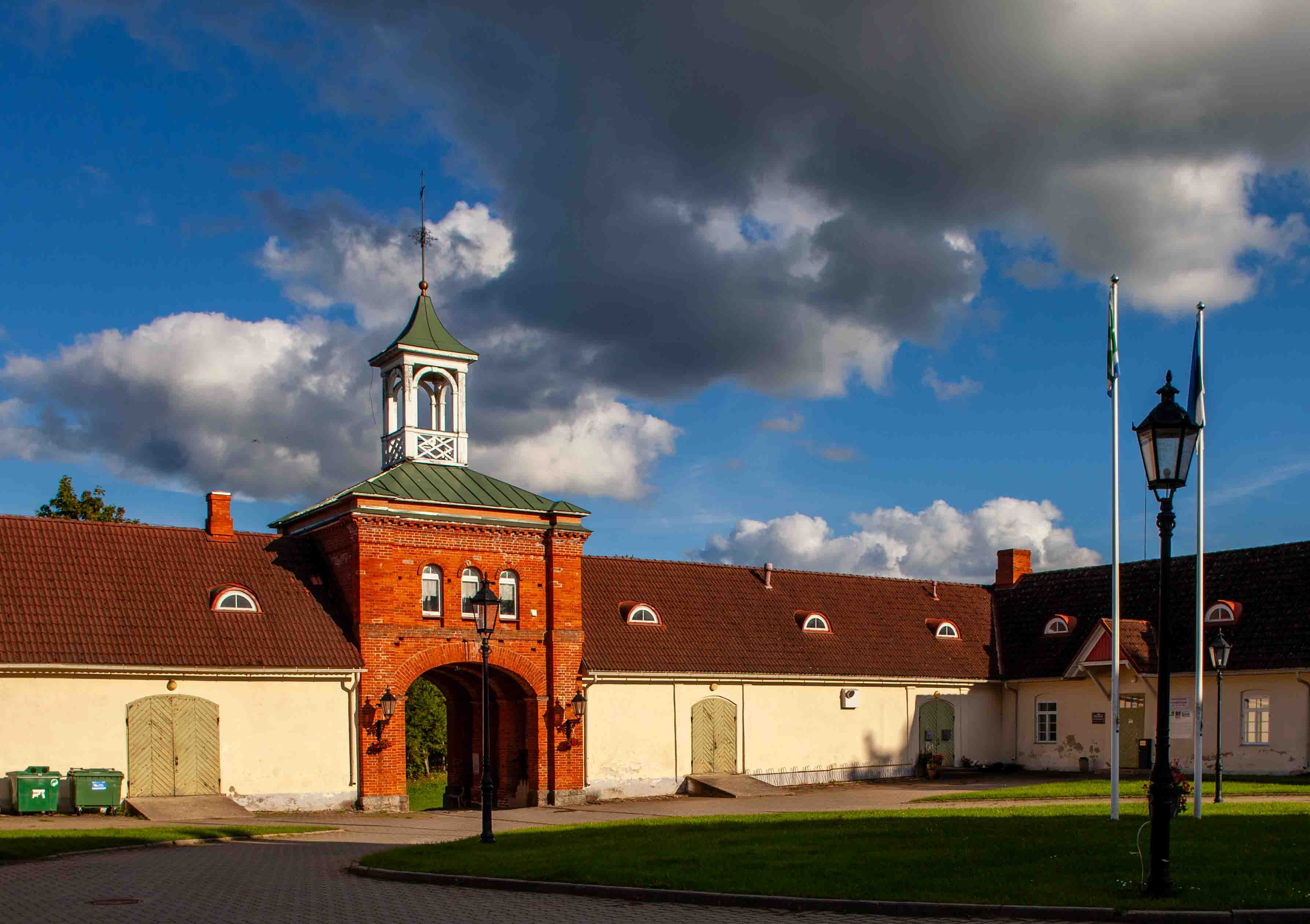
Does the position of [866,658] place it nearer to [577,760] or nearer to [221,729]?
[577,760]

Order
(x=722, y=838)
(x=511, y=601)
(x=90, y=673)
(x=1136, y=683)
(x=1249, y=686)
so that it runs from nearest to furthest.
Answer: (x=722, y=838)
(x=90, y=673)
(x=511, y=601)
(x=1249, y=686)
(x=1136, y=683)

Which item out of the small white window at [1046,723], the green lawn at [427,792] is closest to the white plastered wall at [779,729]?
the small white window at [1046,723]

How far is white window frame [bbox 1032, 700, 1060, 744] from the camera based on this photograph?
38562 mm

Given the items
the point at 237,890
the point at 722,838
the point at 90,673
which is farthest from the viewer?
the point at 90,673

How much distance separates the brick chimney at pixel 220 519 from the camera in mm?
30375

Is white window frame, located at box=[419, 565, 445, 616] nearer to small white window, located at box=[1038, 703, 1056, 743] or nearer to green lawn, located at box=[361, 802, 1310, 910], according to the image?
green lawn, located at box=[361, 802, 1310, 910]

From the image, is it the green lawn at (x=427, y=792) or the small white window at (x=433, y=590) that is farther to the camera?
the green lawn at (x=427, y=792)

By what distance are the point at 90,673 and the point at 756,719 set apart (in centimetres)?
1643

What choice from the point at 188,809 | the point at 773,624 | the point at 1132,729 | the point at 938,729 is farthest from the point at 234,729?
the point at 1132,729

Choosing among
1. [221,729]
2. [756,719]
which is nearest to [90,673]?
[221,729]

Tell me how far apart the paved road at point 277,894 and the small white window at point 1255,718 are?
20.7 metres

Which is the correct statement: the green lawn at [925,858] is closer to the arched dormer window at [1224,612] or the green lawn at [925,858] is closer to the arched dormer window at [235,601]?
the arched dormer window at [235,601]

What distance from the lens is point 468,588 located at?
100 ft

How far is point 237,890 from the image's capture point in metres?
15.3
